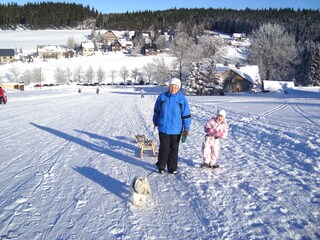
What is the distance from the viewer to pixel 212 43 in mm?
61469

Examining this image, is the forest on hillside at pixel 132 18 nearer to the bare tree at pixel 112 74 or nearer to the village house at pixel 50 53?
the village house at pixel 50 53

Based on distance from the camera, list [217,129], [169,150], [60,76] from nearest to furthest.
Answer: [169,150], [217,129], [60,76]

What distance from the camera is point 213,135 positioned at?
A: 6418 millimetres

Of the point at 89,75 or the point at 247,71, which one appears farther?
the point at 89,75

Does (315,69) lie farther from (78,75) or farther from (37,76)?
(37,76)

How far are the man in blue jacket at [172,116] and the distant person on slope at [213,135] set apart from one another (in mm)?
694

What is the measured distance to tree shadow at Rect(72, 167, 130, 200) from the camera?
5391mm

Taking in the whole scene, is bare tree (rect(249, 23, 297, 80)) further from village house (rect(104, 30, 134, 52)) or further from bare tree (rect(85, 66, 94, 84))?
village house (rect(104, 30, 134, 52))

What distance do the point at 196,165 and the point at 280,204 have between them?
8.06 feet

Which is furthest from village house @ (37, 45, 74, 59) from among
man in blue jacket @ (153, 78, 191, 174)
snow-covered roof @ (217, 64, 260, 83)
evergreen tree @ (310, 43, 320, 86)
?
man in blue jacket @ (153, 78, 191, 174)

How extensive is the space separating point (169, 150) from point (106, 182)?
1.42 metres

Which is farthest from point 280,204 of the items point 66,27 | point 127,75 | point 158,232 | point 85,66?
point 66,27

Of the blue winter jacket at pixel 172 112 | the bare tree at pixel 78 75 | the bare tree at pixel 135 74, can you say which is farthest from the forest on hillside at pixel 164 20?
the blue winter jacket at pixel 172 112

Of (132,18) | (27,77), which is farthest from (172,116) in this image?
(132,18)
